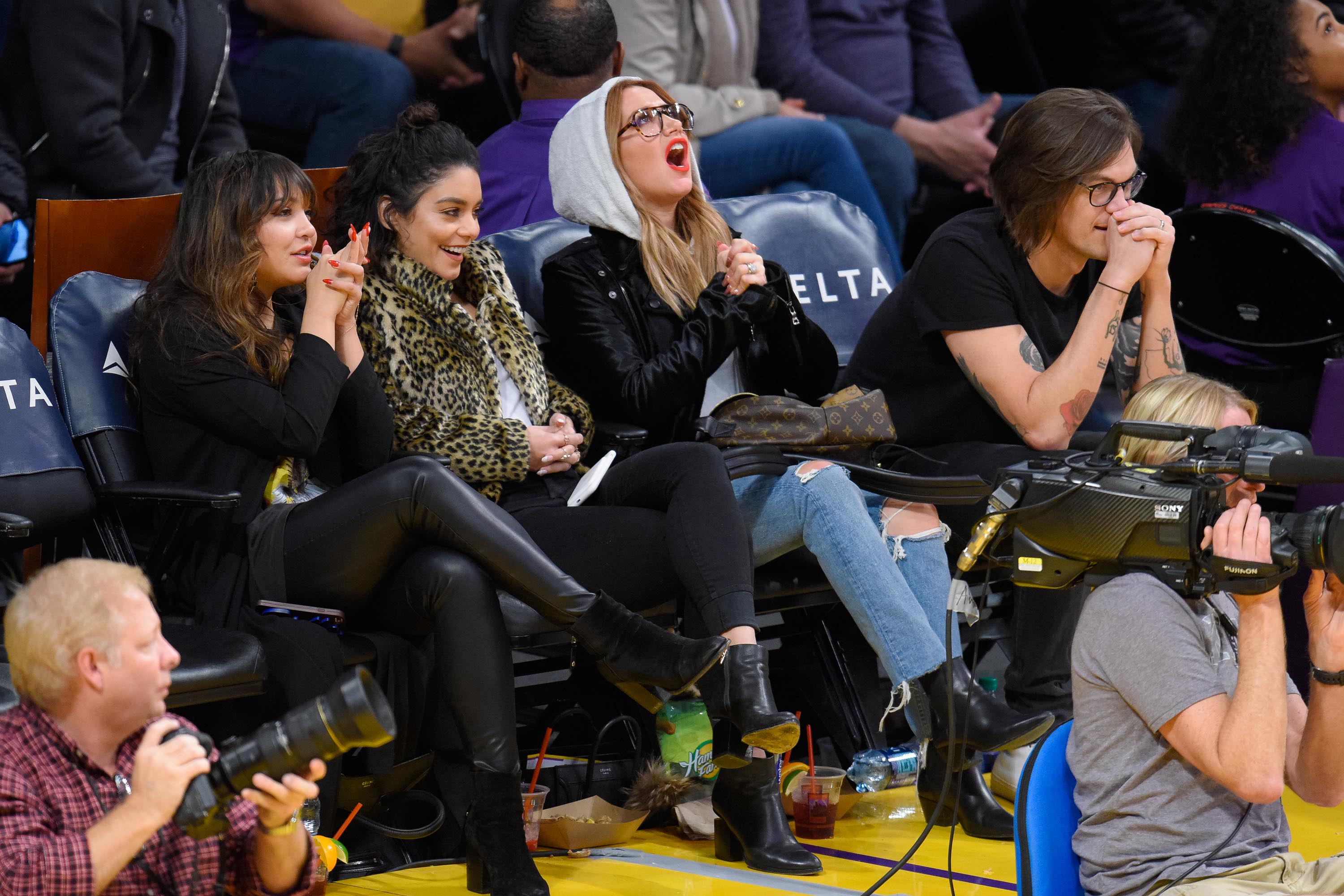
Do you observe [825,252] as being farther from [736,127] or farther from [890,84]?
[890,84]

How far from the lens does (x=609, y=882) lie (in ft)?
9.27

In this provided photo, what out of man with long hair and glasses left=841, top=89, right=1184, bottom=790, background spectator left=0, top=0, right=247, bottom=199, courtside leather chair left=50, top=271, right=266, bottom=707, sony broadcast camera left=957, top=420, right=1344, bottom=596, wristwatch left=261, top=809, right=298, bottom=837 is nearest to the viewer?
wristwatch left=261, top=809, right=298, bottom=837

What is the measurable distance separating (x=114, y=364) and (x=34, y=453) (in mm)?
242

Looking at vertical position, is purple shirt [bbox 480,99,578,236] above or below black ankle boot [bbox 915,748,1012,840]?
above

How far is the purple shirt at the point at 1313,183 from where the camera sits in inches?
175

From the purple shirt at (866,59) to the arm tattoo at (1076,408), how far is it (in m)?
2.30

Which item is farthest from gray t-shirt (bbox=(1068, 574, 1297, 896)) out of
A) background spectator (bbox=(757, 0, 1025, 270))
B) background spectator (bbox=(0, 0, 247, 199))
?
background spectator (bbox=(757, 0, 1025, 270))

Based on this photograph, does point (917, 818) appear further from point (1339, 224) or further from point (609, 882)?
point (1339, 224)

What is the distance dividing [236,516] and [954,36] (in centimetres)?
387

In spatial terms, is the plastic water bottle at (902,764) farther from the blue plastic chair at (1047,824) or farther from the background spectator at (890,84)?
the background spectator at (890,84)

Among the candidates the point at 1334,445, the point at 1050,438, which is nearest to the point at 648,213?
the point at 1050,438

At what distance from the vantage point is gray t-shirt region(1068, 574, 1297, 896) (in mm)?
1955

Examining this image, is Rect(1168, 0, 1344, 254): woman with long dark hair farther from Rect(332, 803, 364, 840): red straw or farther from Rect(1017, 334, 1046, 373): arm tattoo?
Rect(332, 803, 364, 840): red straw

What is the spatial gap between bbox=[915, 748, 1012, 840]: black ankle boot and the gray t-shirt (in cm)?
105
